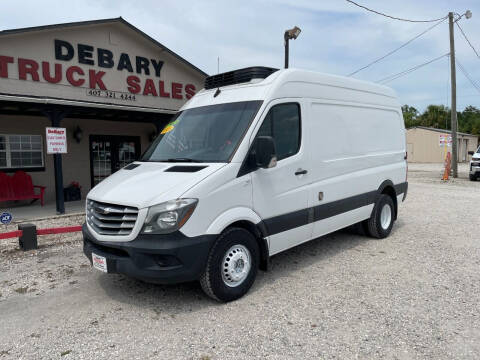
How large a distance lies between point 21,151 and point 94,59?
11.5ft

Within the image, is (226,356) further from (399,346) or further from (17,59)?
(17,59)

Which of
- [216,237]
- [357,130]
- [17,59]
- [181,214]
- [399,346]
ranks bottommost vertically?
[399,346]

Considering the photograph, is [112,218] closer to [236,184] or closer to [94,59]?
[236,184]

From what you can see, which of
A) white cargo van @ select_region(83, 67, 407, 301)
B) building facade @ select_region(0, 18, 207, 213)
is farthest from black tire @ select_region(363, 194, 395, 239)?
building facade @ select_region(0, 18, 207, 213)

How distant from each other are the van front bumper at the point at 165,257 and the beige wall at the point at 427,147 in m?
38.0

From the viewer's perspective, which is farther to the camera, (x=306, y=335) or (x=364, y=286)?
(x=364, y=286)

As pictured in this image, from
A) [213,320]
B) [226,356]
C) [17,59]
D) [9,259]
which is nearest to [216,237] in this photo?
[213,320]

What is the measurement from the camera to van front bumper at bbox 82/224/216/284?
10.8 feet

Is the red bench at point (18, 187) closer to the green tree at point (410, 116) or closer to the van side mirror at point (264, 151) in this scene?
the van side mirror at point (264, 151)

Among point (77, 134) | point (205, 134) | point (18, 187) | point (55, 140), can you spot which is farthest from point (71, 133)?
point (205, 134)

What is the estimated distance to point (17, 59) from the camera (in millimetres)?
9758

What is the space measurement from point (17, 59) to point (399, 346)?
10.9m

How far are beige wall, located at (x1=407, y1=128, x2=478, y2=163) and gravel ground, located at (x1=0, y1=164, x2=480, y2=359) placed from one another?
34.9m

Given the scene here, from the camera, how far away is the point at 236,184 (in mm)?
3686
